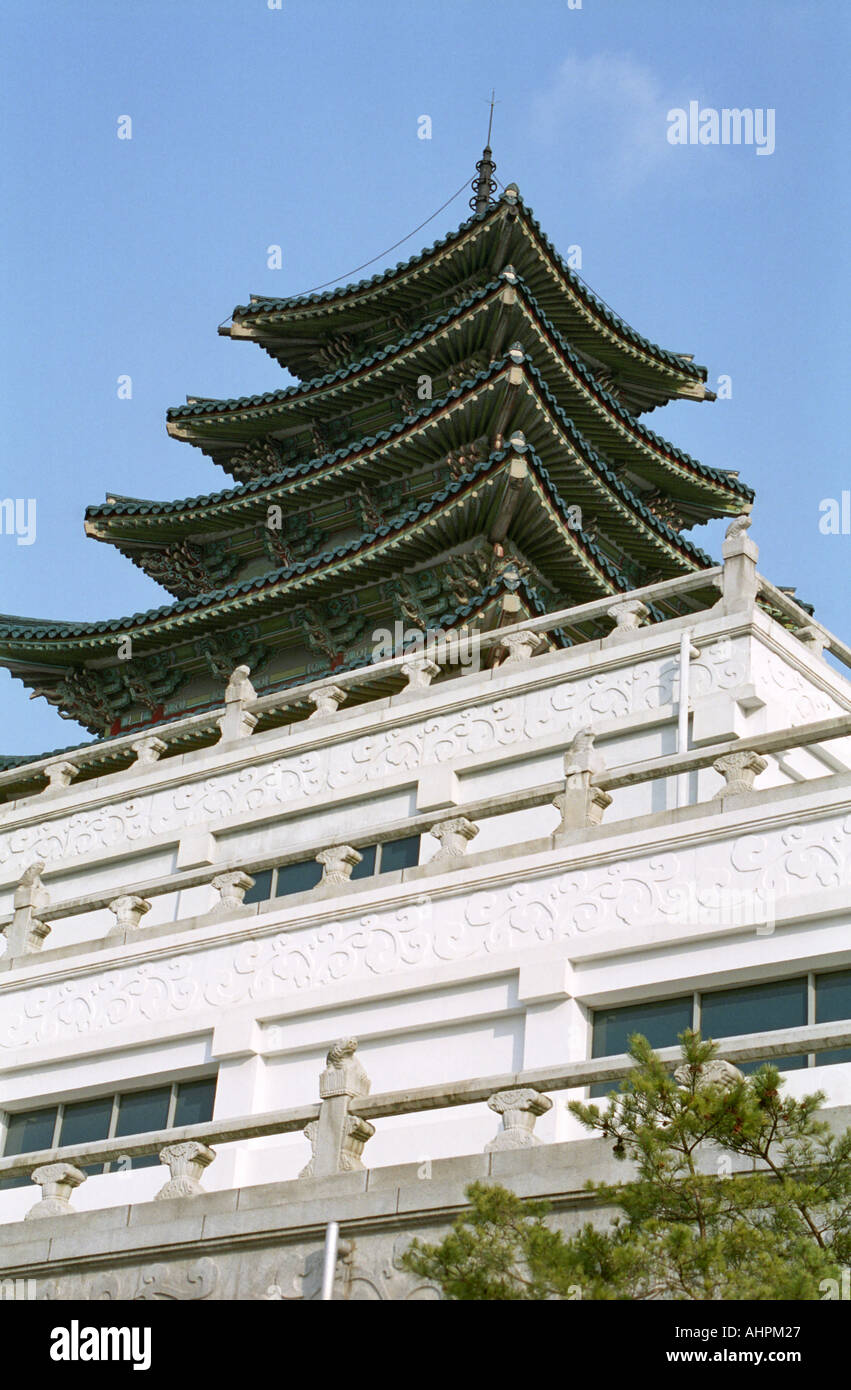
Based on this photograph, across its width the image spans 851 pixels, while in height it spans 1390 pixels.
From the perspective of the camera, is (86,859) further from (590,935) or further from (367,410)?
(367,410)

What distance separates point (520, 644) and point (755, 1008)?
8353 millimetres

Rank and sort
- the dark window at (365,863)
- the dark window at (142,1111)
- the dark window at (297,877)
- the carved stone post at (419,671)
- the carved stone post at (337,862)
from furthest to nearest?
the carved stone post at (419,671) < the dark window at (297,877) < the dark window at (365,863) < the carved stone post at (337,862) < the dark window at (142,1111)

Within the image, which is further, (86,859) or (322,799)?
(86,859)

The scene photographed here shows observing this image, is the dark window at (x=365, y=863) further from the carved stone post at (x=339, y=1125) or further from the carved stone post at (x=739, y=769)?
the carved stone post at (x=339, y=1125)

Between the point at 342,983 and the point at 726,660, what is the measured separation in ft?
19.5

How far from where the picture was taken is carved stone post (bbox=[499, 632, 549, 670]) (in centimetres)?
2303

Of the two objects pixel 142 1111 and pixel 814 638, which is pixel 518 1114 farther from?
pixel 814 638

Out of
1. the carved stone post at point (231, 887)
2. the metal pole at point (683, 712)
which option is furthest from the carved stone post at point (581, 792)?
the carved stone post at point (231, 887)

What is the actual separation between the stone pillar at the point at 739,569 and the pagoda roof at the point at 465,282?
502 inches

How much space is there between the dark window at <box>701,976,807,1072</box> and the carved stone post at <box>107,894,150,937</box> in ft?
22.6

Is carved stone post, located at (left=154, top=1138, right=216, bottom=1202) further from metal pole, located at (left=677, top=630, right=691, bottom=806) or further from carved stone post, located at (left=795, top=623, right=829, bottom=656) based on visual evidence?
carved stone post, located at (left=795, top=623, right=829, bottom=656)

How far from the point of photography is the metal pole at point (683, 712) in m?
19.8

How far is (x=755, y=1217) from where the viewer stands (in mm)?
10852
